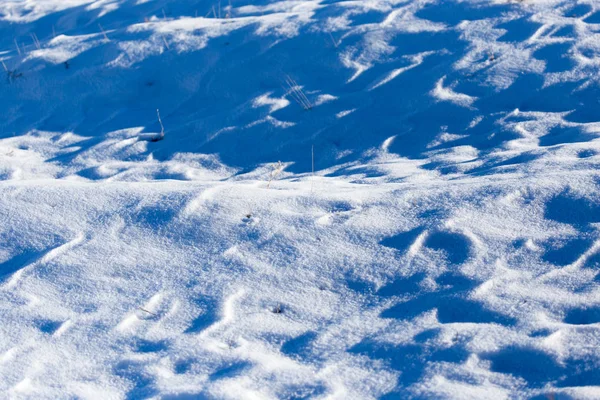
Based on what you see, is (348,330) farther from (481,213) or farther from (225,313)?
(481,213)

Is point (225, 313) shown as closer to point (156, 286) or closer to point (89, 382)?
point (156, 286)

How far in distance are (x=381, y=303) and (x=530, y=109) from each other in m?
1.98

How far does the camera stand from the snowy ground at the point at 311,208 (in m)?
2.18

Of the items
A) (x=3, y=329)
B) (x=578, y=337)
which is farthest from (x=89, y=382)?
(x=578, y=337)

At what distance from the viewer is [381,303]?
2471mm

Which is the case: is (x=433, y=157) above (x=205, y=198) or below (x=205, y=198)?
below

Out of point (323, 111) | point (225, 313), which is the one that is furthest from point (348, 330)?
point (323, 111)

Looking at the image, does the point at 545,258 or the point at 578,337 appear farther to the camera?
the point at 545,258

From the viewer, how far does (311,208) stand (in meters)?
2.96

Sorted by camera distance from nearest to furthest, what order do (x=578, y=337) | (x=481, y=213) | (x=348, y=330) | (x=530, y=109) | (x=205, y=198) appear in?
(x=578, y=337), (x=348, y=330), (x=481, y=213), (x=205, y=198), (x=530, y=109)

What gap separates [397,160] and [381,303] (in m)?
1.35

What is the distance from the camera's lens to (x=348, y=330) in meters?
2.34

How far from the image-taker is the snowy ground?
7.16 ft

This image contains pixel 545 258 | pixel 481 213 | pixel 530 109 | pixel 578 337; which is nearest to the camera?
pixel 578 337
